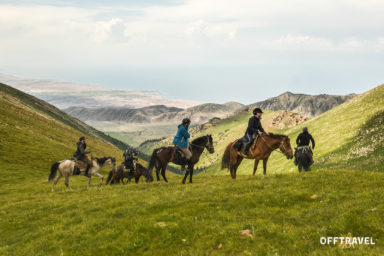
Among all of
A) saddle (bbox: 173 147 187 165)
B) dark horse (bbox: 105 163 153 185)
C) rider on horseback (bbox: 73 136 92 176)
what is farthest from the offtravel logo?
rider on horseback (bbox: 73 136 92 176)

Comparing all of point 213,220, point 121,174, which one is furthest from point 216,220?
point 121,174

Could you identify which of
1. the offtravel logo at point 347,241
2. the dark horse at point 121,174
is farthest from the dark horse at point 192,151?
the offtravel logo at point 347,241

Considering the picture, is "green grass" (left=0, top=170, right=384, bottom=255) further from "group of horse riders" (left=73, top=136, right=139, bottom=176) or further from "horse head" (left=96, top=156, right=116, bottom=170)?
"horse head" (left=96, top=156, right=116, bottom=170)

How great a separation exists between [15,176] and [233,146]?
1657 inches

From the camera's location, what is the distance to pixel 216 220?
48.0ft

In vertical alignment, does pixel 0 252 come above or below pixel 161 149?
below

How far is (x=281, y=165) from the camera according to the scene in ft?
259

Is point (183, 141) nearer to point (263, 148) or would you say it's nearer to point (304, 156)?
point (263, 148)

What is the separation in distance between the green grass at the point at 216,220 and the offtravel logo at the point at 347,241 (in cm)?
26

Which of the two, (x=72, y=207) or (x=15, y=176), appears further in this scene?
(x=15, y=176)

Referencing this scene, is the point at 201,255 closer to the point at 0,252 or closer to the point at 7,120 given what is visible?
the point at 0,252

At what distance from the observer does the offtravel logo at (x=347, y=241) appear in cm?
1114

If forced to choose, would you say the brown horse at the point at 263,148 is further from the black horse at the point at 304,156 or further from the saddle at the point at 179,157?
the saddle at the point at 179,157

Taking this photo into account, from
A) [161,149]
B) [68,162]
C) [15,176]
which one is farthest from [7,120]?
[161,149]
